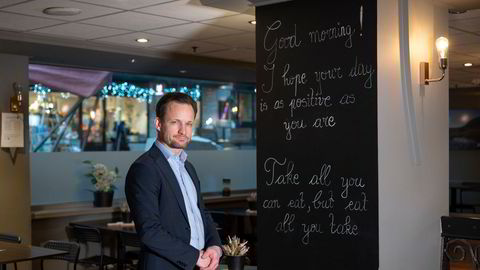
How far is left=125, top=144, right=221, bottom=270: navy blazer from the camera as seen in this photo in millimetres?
2455

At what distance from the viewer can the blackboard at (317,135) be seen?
3.89 m

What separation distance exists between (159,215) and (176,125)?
36cm

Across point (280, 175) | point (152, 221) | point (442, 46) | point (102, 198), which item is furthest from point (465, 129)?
point (152, 221)

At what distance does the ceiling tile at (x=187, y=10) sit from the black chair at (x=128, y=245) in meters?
2.07

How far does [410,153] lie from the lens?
414 centimetres

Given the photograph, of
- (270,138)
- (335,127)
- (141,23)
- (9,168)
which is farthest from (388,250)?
(9,168)

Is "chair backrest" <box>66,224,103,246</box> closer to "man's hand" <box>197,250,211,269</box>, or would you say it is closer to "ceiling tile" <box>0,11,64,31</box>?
"ceiling tile" <box>0,11,64,31</box>

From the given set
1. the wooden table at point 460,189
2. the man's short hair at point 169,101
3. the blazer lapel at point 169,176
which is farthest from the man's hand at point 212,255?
the wooden table at point 460,189

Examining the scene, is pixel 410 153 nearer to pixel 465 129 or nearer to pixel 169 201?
pixel 169 201

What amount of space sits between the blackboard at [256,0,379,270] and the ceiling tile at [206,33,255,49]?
1.58 metres

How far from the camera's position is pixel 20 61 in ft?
22.0

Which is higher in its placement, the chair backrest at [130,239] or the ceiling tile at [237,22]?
the ceiling tile at [237,22]

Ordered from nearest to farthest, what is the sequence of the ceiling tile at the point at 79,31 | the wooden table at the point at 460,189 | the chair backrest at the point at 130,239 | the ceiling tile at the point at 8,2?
the ceiling tile at the point at 8,2 → the ceiling tile at the point at 79,31 → the chair backrest at the point at 130,239 → the wooden table at the point at 460,189

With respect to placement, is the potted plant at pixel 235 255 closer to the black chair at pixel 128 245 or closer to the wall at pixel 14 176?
the black chair at pixel 128 245
